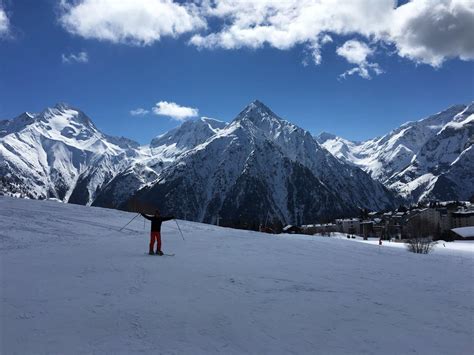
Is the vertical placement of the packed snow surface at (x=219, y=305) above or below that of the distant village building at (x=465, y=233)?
below

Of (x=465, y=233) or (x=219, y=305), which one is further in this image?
(x=465, y=233)

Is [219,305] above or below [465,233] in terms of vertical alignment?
below

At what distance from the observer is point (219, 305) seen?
10.5 metres

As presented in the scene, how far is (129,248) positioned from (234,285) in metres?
9.88

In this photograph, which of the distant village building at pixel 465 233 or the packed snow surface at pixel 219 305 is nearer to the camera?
the packed snow surface at pixel 219 305

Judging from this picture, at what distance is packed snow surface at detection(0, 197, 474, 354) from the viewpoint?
8.13 metres

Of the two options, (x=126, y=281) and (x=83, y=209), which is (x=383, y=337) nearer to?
(x=126, y=281)

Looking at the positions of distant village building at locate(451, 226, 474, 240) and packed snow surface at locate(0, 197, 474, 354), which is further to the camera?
distant village building at locate(451, 226, 474, 240)

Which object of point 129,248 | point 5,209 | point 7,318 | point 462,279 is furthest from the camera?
point 5,209

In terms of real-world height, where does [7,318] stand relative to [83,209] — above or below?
below

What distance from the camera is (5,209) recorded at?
3128 centimetres

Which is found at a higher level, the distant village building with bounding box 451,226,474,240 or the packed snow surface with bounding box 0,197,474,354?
the distant village building with bounding box 451,226,474,240

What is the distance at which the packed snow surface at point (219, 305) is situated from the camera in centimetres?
813

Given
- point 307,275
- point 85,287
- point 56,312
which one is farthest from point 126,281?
point 307,275
